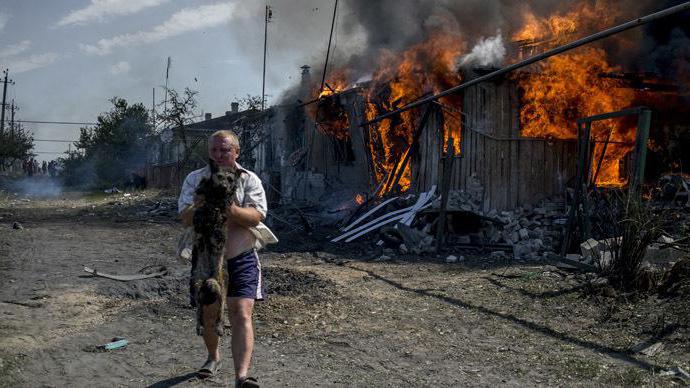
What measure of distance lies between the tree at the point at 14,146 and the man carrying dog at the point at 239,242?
46483 mm

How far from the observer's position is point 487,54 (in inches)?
520

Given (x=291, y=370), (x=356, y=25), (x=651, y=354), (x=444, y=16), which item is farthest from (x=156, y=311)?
(x=356, y=25)

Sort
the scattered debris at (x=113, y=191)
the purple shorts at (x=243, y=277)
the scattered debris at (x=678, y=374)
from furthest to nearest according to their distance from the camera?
1. the scattered debris at (x=113, y=191)
2. the scattered debris at (x=678, y=374)
3. the purple shorts at (x=243, y=277)

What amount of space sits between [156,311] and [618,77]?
1074 cm

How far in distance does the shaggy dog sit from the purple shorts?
8 cm

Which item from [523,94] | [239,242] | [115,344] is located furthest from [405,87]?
[239,242]

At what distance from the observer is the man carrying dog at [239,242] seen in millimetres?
4000

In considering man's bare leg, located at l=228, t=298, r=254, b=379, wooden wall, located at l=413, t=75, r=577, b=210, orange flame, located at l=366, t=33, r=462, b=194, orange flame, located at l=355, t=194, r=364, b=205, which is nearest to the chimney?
orange flame, located at l=366, t=33, r=462, b=194

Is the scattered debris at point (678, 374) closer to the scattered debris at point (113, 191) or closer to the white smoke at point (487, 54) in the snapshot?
the white smoke at point (487, 54)

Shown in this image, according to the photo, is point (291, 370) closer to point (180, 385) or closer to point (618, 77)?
point (180, 385)

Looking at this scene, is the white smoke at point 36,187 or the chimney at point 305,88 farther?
the white smoke at point 36,187

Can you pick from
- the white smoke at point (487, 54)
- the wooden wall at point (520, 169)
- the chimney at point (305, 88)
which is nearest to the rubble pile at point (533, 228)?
the wooden wall at point (520, 169)

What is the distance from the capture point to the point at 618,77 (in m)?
12.6

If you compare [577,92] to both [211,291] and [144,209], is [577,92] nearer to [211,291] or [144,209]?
[211,291]
